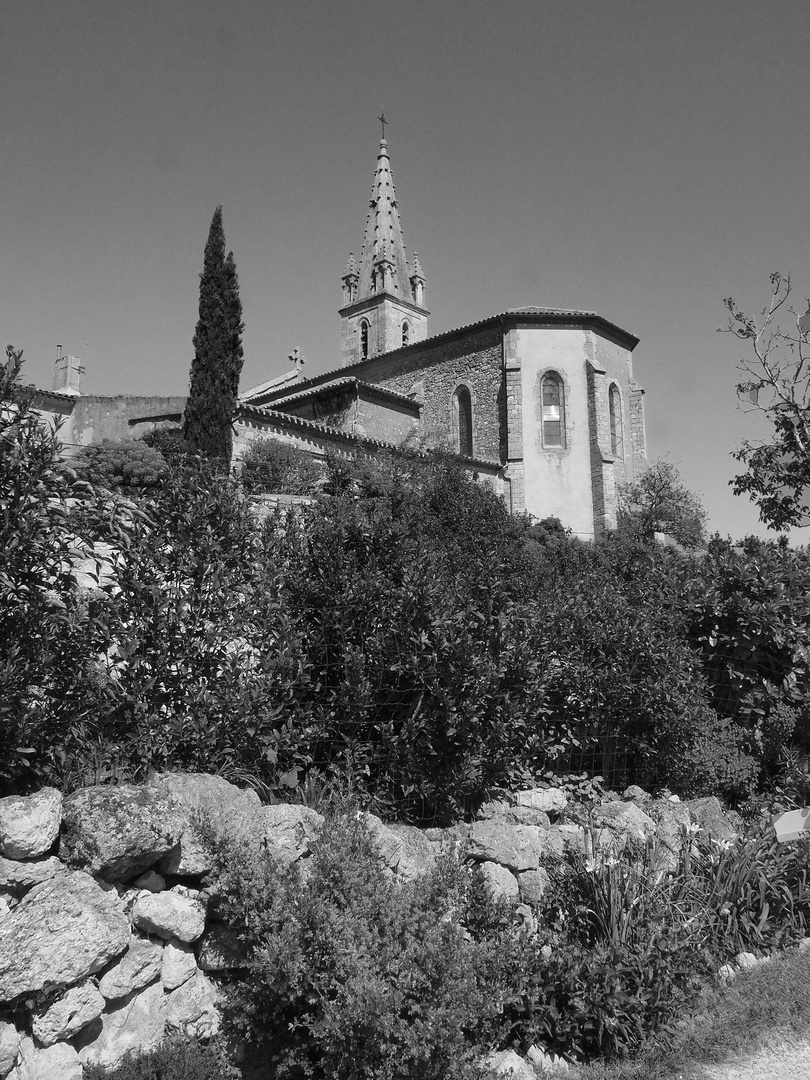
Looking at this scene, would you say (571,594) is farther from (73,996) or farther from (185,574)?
(73,996)

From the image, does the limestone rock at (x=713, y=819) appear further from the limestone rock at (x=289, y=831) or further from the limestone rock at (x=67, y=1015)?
the limestone rock at (x=67, y=1015)

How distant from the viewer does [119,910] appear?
12.2 ft

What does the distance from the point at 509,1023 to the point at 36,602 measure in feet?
10.5

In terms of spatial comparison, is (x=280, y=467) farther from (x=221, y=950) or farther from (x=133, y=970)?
(x=133, y=970)

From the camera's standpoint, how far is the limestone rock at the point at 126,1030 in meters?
3.54

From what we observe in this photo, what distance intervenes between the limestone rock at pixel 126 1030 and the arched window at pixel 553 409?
3084cm

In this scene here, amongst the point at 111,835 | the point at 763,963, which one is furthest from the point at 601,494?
the point at 111,835

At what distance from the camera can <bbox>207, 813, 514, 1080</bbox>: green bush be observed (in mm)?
3479

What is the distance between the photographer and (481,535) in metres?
15.3

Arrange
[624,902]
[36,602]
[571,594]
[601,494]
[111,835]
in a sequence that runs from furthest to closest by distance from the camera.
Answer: [601,494] < [571,594] < [624,902] < [36,602] < [111,835]

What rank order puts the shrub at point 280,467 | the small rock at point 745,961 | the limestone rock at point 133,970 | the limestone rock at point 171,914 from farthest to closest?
the shrub at point 280,467
the small rock at point 745,961
the limestone rock at point 171,914
the limestone rock at point 133,970

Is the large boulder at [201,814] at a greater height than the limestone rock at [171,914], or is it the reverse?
the large boulder at [201,814]

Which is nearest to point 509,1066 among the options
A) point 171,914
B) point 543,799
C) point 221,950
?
point 221,950

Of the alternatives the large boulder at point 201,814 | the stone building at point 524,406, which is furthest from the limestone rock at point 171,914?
the stone building at point 524,406
